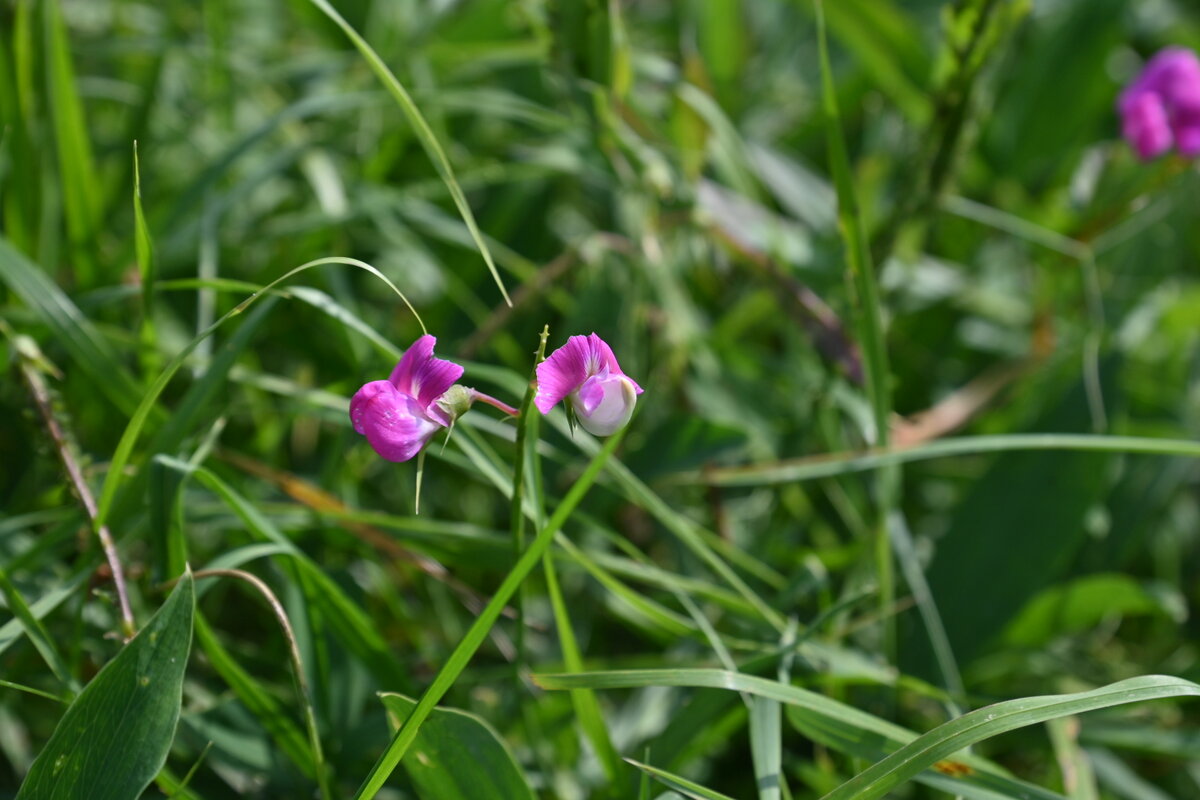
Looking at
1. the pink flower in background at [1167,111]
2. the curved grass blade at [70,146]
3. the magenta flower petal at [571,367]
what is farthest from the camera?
the pink flower in background at [1167,111]

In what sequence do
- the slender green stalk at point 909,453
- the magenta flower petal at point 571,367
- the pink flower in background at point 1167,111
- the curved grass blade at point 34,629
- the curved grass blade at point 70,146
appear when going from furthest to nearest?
the pink flower in background at point 1167,111
the curved grass blade at point 70,146
the slender green stalk at point 909,453
the curved grass blade at point 34,629
the magenta flower petal at point 571,367

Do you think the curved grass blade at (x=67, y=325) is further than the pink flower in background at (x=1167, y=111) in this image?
No

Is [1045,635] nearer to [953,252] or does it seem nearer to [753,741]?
[753,741]

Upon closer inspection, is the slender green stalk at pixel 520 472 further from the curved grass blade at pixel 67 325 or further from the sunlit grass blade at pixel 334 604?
the curved grass blade at pixel 67 325

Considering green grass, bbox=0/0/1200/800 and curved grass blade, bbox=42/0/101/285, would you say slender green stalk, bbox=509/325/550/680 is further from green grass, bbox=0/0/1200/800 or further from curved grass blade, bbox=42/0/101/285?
curved grass blade, bbox=42/0/101/285

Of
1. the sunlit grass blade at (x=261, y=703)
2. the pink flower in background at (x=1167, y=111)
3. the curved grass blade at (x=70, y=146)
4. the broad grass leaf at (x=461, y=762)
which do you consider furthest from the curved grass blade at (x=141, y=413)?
the pink flower in background at (x=1167, y=111)

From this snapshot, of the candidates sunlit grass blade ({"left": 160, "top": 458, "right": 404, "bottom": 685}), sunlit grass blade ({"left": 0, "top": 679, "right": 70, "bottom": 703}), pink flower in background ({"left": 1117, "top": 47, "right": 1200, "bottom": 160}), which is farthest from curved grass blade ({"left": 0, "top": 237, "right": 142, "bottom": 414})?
pink flower in background ({"left": 1117, "top": 47, "right": 1200, "bottom": 160})

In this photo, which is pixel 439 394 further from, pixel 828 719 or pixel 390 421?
pixel 828 719
